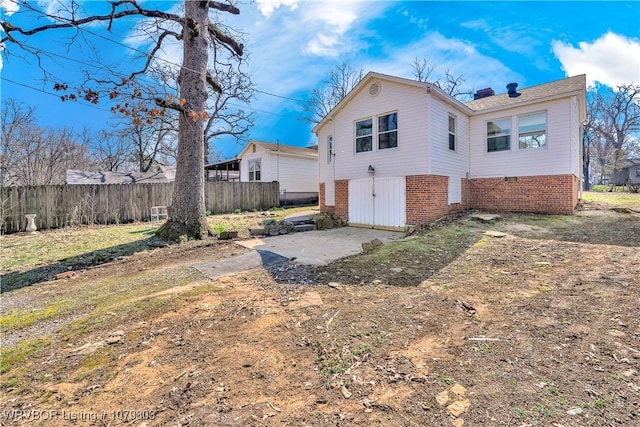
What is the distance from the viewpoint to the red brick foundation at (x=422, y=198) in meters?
9.54

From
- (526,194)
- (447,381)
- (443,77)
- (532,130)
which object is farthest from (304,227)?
(443,77)

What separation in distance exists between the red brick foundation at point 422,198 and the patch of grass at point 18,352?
350 inches

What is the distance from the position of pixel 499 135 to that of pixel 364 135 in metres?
5.27

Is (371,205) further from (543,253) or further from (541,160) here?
(541,160)

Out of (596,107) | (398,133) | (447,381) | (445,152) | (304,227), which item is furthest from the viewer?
(596,107)

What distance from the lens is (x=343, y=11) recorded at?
9898mm

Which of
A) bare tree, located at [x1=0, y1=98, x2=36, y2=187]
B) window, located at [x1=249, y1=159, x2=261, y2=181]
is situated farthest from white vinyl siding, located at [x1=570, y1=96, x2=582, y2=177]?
bare tree, located at [x1=0, y1=98, x2=36, y2=187]

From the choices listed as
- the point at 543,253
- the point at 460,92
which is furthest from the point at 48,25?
the point at 460,92

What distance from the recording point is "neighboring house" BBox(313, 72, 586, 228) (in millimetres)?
9727

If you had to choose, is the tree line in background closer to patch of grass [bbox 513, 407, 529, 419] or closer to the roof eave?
the roof eave

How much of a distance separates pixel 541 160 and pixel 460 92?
19.8 meters

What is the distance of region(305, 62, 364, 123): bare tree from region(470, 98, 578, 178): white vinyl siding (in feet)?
60.5

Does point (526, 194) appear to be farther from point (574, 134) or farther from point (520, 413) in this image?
point (520, 413)

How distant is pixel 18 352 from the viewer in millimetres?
3146
